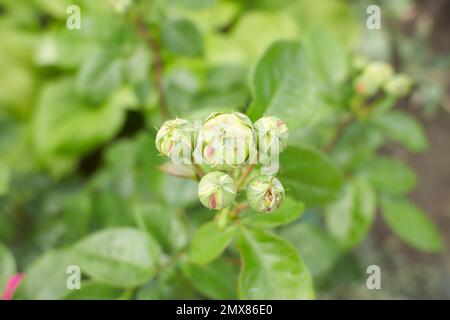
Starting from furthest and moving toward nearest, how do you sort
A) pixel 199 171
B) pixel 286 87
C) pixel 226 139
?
pixel 286 87 → pixel 199 171 → pixel 226 139

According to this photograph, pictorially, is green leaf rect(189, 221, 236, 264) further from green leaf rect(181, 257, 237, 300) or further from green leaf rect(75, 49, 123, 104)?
green leaf rect(75, 49, 123, 104)

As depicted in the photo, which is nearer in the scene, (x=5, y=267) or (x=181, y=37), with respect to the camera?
(x=5, y=267)

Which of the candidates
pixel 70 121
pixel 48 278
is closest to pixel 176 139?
pixel 48 278

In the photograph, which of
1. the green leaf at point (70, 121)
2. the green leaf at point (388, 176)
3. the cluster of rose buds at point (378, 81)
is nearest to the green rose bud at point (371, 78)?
the cluster of rose buds at point (378, 81)

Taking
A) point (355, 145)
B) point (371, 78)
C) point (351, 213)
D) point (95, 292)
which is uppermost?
point (371, 78)

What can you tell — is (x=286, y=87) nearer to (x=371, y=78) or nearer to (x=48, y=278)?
(x=371, y=78)

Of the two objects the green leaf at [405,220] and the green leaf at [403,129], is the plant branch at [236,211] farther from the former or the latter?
the green leaf at [405,220]
